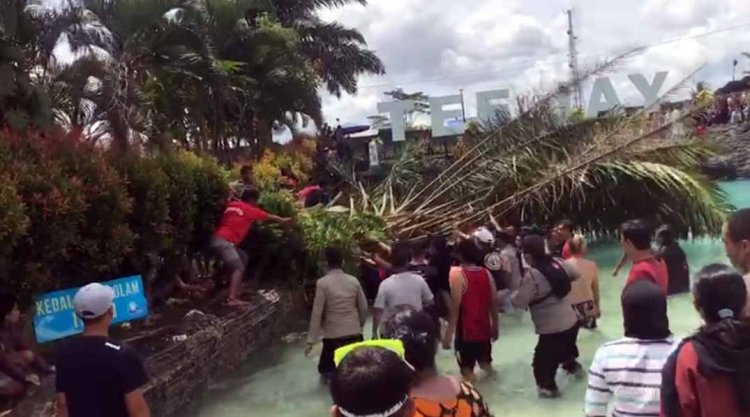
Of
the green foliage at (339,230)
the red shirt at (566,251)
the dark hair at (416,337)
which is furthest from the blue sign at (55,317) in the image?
the green foliage at (339,230)

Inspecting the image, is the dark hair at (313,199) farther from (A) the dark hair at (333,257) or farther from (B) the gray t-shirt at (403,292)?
(B) the gray t-shirt at (403,292)

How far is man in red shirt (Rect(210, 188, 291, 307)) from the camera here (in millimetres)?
9984

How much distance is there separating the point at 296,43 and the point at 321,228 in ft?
50.5

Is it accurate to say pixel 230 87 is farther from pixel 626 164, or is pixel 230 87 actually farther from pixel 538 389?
pixel 538 389

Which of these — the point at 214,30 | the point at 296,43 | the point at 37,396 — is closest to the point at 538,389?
the point at 37,396

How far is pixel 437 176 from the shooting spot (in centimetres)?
1559

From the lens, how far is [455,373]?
316 inches

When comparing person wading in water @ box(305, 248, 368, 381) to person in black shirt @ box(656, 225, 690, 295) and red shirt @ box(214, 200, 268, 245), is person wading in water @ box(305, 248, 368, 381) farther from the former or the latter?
person in black shirt @ box(656, 225, 690, 295)

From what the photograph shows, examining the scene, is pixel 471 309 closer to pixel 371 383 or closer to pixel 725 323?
pixel 725 323

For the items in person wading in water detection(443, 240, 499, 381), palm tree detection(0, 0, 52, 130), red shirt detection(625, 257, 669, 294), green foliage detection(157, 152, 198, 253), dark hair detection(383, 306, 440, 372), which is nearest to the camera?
dark hair detection(383, 306, 440, 372)

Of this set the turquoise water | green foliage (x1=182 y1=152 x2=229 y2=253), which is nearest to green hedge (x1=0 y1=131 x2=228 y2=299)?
green foliage (x1=182 y1=152 x2=229 y2=253)

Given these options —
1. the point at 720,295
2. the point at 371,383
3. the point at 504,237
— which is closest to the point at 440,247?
the point at 504,237

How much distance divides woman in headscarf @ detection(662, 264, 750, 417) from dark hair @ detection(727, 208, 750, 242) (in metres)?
0.61

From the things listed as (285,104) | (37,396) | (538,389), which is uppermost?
(285,104)
